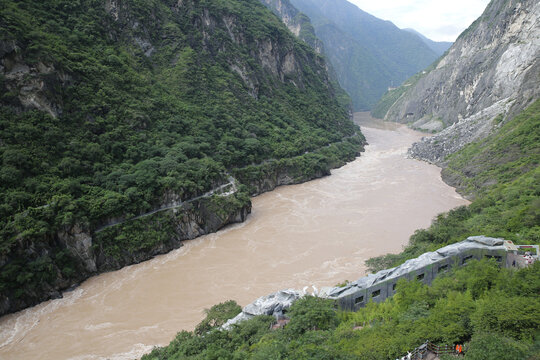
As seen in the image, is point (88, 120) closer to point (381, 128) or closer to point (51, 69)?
point (51, 69)

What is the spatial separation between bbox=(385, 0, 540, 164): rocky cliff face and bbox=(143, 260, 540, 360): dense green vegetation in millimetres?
43968

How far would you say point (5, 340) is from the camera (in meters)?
19.4

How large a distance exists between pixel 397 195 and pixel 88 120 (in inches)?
1356

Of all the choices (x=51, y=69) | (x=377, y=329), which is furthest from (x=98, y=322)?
(x=51, y=69)

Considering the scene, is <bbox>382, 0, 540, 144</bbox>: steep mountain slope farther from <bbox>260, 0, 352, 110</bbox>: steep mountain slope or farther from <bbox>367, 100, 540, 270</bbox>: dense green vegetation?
<bbox>260, 0, 352, 110</bbox>: steep mountain slope

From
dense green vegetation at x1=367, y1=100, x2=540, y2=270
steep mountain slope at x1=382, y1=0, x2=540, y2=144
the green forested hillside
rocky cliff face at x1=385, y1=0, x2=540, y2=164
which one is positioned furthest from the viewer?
steep mountain slope at x1=382, y1=0, x2=540, y2=144

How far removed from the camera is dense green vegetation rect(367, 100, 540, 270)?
1891 centimetres

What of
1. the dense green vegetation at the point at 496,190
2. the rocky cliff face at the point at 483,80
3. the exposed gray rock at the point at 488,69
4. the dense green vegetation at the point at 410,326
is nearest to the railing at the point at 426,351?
the dense green vegetation at the point at 410,326

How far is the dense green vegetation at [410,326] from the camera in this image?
897 centimetres

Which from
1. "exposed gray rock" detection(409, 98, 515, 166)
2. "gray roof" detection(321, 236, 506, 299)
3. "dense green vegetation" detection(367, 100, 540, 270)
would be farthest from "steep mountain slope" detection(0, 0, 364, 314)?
"gray roof" detection(321, 236, 506, 299)

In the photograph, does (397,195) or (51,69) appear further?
(397,195)

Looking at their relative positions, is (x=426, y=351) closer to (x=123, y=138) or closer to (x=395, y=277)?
(x=395, y=277)

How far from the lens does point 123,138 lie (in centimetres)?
3500

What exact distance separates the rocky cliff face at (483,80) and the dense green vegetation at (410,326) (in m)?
44.0
